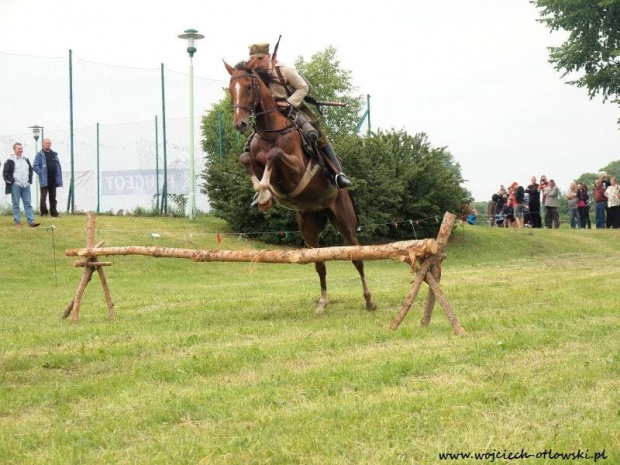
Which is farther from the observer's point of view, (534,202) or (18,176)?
(534,202)

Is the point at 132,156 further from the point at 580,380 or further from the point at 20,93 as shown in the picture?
the point at 580,380

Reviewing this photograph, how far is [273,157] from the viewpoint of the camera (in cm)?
1134

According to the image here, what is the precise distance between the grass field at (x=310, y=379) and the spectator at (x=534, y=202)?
21421 mm

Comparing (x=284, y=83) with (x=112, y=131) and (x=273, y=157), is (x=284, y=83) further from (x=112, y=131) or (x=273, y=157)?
(x=112, y=131)

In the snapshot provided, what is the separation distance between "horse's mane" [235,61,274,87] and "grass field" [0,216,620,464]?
331 centimetres

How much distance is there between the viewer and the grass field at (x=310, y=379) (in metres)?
5.12

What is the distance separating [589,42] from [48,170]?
2643 centimetres

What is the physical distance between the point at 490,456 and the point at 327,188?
8.14 m

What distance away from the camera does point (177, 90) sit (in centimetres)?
3112

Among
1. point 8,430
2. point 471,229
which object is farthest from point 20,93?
point 8,430

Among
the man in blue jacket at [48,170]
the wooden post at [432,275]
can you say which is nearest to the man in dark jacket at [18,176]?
the man in blue jacket at [48,170]

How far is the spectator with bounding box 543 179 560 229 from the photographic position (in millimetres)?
36106

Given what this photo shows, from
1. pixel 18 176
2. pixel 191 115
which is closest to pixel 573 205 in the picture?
pixel 191 115

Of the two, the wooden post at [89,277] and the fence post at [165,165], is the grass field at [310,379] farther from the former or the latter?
the fence post at [165,165]
